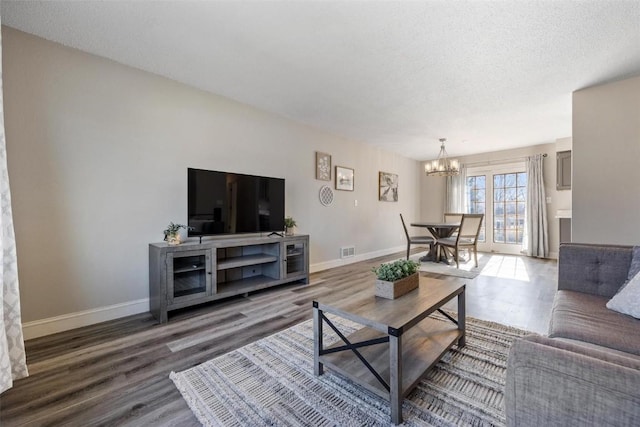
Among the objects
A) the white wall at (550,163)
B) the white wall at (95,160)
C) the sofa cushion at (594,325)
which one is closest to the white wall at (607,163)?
the sofa cushion at (594,325)

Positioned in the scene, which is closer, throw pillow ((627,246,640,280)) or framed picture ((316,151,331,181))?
throw pillow ((627,246,640,280))

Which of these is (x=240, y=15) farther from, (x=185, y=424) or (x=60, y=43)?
(x=185, y=424)

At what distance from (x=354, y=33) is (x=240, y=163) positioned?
197cm

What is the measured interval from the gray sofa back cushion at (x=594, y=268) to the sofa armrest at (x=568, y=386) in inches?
61.9

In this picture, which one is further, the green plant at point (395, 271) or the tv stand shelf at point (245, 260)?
the tv stand shelf at point (245, 260)

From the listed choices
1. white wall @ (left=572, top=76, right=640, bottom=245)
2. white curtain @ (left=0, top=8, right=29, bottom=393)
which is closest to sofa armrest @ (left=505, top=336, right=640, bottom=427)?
white curtain @ (left=0, top=8, right=29, bottom=393)

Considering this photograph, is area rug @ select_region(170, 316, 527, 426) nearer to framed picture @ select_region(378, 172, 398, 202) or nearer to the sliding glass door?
framed picture @ select_region(378, 172, 398, 202)

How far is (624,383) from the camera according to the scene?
610 mm

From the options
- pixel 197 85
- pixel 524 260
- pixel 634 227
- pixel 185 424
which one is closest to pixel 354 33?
pixel 197 85

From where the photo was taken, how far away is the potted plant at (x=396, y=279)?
5.44 feet

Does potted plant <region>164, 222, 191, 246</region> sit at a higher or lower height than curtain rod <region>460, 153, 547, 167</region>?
lower

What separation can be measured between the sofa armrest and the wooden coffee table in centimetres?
55

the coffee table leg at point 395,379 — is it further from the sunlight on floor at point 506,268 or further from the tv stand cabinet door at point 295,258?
the sunlight on floor at point 506,268

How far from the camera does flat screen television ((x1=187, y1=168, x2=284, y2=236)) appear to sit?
2729 millimetres
